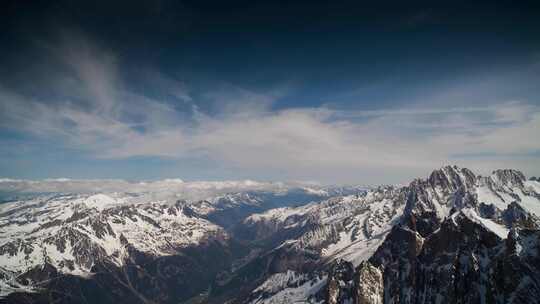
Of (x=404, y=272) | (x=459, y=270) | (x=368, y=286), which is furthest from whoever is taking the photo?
(x=368, y=286)

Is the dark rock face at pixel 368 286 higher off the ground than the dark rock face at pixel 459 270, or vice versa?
the dark rock face at pixel 459 270

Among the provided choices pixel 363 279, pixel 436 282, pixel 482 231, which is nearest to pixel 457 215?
pixel 482 231

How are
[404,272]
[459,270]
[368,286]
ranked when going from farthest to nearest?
[368,286] < [404,272] < [459,270]

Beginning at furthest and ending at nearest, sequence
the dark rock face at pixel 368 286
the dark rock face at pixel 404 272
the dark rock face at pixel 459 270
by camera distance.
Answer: the dark rock face at pixel 368 286
the dark rock face at pixel 404 272
the dark rock face at pixel 459 270

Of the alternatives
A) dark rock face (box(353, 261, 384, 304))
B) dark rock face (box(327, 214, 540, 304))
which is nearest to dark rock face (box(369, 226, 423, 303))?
dark rock face (box(327, 214, 540, 304))

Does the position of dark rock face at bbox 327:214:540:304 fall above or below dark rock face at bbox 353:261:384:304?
above

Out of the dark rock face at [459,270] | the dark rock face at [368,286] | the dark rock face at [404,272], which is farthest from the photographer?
the dark rock face at [368,286]

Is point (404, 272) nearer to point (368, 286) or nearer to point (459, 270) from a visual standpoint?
point (368, 286)

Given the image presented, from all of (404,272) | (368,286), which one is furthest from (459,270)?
(368,286)

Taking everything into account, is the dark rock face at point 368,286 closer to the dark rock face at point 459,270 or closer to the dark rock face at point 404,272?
the dark rock face at point 459,270

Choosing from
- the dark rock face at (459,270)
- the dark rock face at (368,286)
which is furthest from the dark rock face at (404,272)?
the dark rock face at (368,286)

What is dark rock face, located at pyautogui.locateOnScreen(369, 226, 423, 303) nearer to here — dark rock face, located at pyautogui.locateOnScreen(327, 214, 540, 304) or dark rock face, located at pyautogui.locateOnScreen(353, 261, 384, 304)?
dark rock face, located at pyautogui.locateOnScreen(327, 214, 540, 304)
